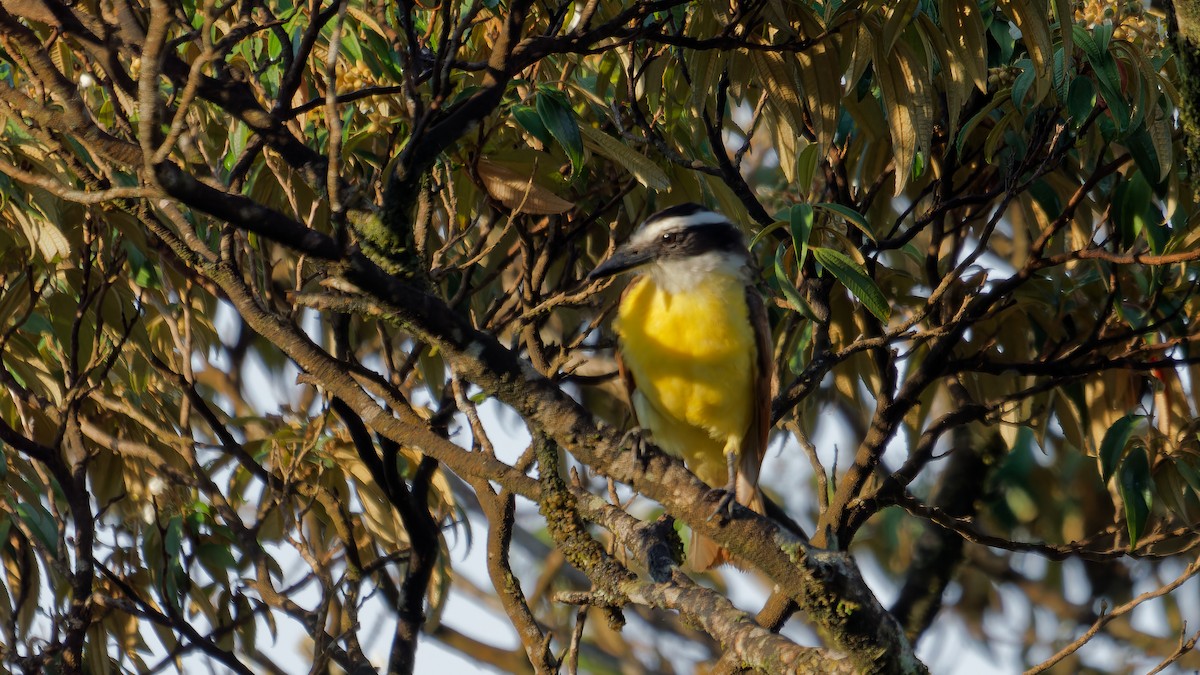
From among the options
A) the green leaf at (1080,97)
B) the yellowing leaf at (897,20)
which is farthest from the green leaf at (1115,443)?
the yellowing leaf at (897,20)

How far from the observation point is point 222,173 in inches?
142

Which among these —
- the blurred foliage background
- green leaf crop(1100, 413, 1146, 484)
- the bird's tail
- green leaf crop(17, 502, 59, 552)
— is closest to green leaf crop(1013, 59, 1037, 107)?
the blurred foliage background

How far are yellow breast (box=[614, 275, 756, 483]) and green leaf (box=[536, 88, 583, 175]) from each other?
950 millimetres

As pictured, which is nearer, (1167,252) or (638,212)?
(1167,252)

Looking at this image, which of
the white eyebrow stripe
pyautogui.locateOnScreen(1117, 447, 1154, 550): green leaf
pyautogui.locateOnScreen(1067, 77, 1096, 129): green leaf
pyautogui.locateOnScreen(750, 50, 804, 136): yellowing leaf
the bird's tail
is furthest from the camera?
the bird's tail

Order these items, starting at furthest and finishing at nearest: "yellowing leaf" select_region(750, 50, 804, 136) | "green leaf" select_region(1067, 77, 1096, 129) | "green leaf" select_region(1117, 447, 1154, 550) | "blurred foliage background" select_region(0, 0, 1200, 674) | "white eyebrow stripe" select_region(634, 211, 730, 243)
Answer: "white eyebrow stripe" select_region(634, 211, 730, 243), "green leaf" select_region(1117, 447, 1154, 550), "yellowing leaf" select_region(750, 50, 804, 136), "green leaf" select_region(1067, 77, 1096, 129), "blurred foliage background" select_region(0, 0, 1200, 674)

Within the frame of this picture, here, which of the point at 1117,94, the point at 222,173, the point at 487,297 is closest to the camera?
the point at 1117,94

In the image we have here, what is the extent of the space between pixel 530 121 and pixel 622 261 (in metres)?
0.75

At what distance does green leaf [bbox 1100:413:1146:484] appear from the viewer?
11.5 ft

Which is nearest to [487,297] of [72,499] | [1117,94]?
[72,499]

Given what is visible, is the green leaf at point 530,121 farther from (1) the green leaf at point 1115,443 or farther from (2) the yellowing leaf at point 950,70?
(1) the green leaf at point 1115,443

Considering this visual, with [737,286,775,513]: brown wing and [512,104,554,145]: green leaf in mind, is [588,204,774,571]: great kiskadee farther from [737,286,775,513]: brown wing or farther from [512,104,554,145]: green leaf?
[512,104,554,145]: green leaf

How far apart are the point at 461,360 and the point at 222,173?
165 cm

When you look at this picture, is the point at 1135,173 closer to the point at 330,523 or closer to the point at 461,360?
the point at 461,360
